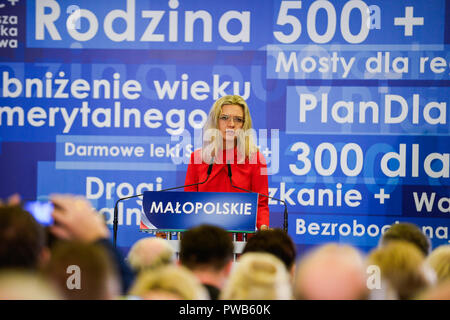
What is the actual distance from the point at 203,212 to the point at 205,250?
0.95 meters

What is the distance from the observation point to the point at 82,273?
4.08 feet

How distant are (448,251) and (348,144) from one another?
337 cm

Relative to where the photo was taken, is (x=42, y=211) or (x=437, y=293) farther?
(x=42, y=211)

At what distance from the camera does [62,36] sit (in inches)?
208

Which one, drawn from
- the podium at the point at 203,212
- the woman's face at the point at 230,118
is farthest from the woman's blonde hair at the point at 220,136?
the podium at the point at 203,212

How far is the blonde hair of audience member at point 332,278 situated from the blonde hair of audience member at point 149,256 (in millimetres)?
685

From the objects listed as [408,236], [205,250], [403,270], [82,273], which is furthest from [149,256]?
[408,236]

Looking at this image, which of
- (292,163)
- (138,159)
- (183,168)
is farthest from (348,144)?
(138,159)

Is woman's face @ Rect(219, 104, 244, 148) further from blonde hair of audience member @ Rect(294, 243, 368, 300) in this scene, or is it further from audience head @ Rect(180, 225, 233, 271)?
blonde hair of audience member @ Rect(294, 243, 368, 300)

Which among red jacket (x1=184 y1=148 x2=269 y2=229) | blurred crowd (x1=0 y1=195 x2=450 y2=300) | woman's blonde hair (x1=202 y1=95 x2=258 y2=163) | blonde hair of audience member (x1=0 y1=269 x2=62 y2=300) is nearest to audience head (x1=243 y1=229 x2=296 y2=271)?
blurred crowd (x1=0 y1=195 x2=450 y2=300)

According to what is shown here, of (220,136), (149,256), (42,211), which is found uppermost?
(220,136)

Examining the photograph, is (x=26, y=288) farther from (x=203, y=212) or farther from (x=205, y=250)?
(x=203, y=212)

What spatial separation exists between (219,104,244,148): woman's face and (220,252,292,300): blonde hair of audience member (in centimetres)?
225
